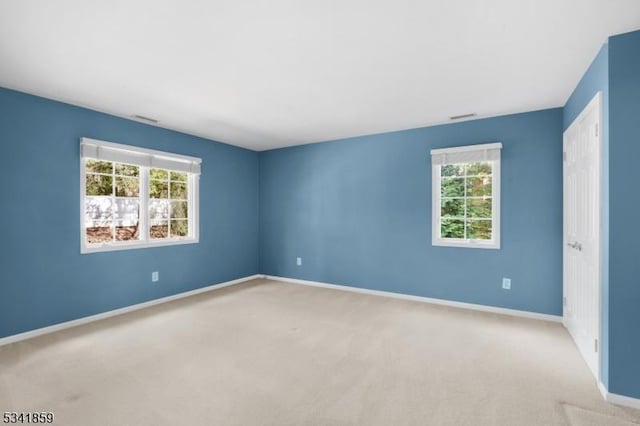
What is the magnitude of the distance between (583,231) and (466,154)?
5.35ft

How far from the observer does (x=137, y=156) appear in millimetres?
4059

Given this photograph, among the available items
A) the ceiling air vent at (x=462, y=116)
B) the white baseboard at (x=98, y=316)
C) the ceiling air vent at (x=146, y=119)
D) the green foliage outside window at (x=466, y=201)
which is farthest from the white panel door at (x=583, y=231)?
the white baseboard at (x=98, y=316)

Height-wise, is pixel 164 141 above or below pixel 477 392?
above

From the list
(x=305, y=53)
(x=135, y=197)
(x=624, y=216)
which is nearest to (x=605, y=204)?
(x=624, y=216)

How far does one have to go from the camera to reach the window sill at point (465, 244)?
394cm

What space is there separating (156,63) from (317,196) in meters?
3.28

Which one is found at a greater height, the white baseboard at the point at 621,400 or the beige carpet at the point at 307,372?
the white baseboard at the point at 621,400

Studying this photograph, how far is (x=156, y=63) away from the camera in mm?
2521

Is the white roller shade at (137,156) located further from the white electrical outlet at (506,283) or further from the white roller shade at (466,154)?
the white electrical outlet at (506,283)

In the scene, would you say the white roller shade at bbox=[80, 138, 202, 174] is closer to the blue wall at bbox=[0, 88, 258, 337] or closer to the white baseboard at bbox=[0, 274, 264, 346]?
the blue wall at bbox=[0, 88, 258, 337]

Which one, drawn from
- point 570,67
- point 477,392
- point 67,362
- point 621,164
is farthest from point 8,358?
point 570,67

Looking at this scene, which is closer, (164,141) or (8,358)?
(8,358)

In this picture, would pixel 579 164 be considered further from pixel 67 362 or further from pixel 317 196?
pixel 67 362

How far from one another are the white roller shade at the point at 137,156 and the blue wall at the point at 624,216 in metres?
4.72
